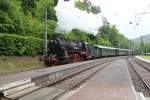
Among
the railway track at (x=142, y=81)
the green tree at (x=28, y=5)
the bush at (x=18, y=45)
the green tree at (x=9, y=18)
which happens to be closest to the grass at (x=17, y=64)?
the bush at (x=18, y=45)

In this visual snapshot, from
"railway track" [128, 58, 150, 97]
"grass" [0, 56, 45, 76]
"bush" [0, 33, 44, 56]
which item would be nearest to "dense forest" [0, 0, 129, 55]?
"bush" [0, 33, 44, 56]

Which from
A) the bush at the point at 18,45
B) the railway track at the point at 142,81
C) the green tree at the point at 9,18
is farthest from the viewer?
the green tree at the point at 9,18

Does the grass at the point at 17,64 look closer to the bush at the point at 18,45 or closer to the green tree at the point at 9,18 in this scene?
the bush at the point at 18,45

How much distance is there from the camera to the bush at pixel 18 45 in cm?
3372

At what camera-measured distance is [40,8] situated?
57.4m

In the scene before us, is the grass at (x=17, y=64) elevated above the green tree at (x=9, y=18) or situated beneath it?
situated beneath

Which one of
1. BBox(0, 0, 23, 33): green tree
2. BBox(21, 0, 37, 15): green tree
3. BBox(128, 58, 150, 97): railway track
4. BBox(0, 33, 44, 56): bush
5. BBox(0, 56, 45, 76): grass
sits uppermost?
BBox(21, 0, 37, 15): green tree

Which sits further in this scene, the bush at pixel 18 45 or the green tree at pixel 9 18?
the green tree at pixel 9 18

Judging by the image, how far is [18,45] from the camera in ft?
120

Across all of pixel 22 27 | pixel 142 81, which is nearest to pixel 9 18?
pixel 22 27

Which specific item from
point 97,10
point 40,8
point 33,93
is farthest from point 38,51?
point 97,10

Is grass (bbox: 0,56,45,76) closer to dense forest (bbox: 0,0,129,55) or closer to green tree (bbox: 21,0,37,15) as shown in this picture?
dense forest (bbox: 0,0,129,55)

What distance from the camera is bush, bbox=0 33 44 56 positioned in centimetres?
3372

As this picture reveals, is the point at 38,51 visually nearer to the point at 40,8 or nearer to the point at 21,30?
the point at 21,30
